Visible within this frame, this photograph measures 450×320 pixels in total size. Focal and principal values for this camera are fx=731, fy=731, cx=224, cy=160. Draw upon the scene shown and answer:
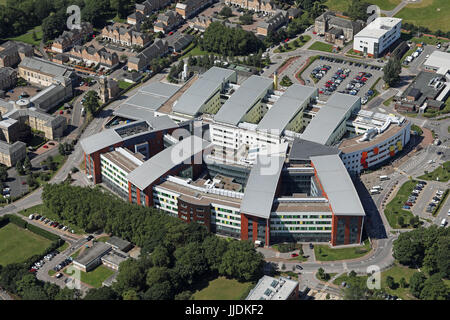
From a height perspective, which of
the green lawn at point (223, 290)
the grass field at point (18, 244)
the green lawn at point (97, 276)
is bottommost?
the grass field at point (18, 244)

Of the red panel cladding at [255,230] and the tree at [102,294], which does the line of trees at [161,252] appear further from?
the red panel cladding at [255,230]

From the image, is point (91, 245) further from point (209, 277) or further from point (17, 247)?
point (209, 277)

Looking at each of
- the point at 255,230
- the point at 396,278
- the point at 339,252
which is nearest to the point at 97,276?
the point at 255,230

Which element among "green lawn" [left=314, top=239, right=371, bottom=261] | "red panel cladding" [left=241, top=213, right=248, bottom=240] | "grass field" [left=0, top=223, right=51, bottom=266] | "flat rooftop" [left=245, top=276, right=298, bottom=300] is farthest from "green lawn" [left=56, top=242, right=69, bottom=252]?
"green lawn" [left=314, top=239, right=371, bottom=261]

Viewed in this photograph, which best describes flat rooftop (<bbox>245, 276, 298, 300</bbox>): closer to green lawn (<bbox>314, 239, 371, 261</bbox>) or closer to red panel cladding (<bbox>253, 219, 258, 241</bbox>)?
green lawn (<bbox>314, 239, 371, 261</bbox>)

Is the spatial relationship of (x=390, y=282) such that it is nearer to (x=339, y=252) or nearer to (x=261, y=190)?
(x=339, y=252)

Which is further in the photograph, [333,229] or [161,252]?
[333,229]

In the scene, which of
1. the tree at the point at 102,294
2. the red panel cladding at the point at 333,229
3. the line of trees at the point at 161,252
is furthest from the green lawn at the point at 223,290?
the red panel cladding at the point at 333,229
